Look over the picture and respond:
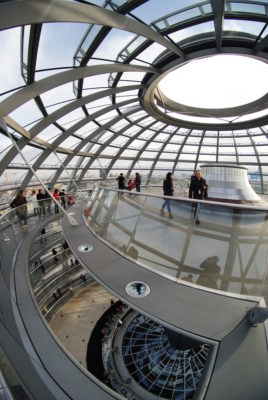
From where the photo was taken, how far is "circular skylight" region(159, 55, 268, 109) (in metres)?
11.8

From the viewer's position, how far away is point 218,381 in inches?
72.3

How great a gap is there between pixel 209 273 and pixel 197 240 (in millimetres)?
623

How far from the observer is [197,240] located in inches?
140

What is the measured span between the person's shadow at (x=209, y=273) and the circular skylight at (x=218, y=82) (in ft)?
41.2

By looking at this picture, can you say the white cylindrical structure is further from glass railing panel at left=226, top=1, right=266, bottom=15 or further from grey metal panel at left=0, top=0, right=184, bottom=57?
grey metal panel at left=0, top=0, right=184, bottom=57

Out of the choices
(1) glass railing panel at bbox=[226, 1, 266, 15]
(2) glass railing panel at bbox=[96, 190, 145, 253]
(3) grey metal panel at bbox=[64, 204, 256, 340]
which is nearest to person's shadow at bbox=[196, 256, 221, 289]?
(3) grey metal panel at bbox=[64, 204, 256, 340]

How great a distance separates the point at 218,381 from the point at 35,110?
46.3 feet

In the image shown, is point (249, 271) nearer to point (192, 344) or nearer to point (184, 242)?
point (184, 242)

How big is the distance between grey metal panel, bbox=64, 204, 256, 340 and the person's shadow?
0.52 ft

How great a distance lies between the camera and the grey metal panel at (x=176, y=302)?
234cm

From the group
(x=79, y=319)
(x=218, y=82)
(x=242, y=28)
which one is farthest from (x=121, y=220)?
(x=218, y=82)

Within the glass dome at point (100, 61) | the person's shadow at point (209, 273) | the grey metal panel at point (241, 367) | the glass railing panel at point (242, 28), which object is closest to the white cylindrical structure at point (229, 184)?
the glass dome at point (100, 61)

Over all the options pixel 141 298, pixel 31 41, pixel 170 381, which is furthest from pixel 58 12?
pixel 170 381

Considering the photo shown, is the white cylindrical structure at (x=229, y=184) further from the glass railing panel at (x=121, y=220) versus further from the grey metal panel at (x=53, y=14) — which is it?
the grey metal panel at (x=53, y=14)
